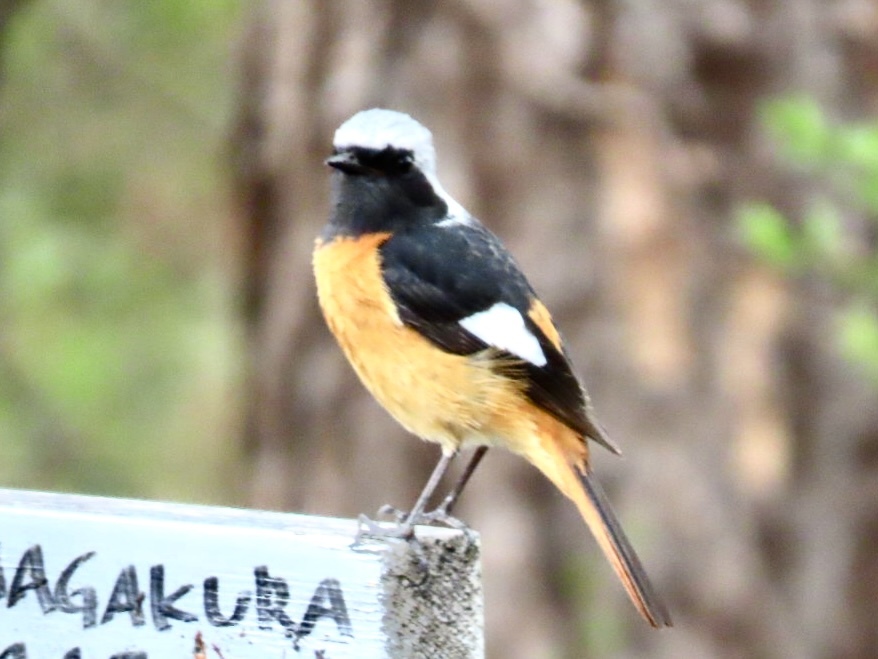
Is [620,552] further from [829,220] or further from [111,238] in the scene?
[111,238]

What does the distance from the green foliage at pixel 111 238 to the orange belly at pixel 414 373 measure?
3408 mm

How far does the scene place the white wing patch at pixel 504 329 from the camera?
3293 mm

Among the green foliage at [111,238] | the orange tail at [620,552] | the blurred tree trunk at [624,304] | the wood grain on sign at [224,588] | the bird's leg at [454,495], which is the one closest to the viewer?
the wood grain on sign at [224,588]

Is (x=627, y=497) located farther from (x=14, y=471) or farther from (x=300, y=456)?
(x=14, y=471)

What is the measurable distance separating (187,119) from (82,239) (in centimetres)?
78

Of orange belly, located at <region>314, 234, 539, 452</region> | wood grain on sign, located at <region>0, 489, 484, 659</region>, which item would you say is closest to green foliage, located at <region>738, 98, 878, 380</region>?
orange belly, located at <region>314, 234, 539, 452</region>

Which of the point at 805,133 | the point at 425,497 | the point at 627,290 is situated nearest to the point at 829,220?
the point at 805,133

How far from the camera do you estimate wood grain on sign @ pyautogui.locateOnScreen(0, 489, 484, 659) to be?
2.19 meters

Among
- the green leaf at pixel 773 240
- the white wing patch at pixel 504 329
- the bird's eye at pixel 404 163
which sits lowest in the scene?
the white wing patch at pixel 504 329

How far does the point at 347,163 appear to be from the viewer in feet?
11.3

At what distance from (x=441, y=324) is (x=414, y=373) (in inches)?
4.7

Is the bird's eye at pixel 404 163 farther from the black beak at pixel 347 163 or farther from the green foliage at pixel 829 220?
the green foliage at pixel 829 220

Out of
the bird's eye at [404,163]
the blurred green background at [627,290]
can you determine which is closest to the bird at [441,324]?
the bird's eye at [404,163]

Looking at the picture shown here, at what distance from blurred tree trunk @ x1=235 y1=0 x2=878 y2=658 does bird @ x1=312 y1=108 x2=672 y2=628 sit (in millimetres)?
2368
